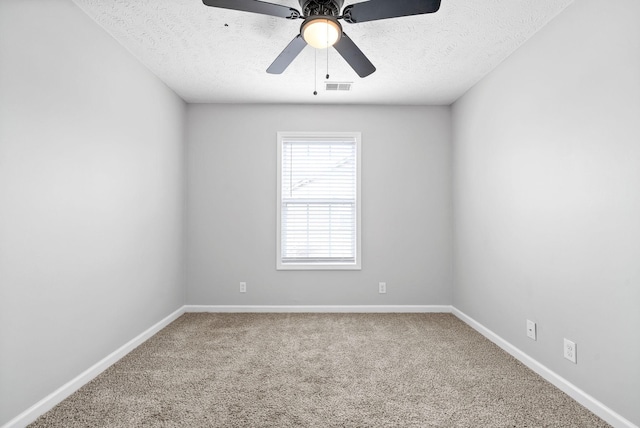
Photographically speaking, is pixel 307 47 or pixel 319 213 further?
pixel 319 213

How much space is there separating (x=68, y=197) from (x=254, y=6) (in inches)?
63.6

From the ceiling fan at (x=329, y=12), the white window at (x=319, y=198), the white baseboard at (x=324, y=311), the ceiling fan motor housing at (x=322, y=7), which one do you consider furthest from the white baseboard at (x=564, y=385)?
the ceiling fan motor housing at (x=322, y=7)

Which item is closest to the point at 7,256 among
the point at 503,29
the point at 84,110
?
the point at 84,110

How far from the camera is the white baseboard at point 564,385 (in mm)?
1887

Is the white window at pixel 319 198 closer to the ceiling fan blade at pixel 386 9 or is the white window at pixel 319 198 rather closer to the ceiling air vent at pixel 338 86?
the ceiling air vent at pixel 338 86

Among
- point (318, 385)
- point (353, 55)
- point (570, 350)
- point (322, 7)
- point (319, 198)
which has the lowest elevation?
point (318, 385)

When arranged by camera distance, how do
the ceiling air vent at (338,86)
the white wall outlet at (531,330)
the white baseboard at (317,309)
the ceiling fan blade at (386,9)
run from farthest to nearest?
the white baseboard at (317,309) < the ceiling air vent at (338,86) < the white wall outlet at (531,330) < the ceiling fan blade at (386,9)

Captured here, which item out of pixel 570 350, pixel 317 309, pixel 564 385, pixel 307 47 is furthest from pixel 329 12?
pixel 317 309

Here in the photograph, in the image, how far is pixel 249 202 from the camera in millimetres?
4180

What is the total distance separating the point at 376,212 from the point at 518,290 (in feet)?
5.85

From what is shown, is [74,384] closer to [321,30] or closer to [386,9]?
[321,30]

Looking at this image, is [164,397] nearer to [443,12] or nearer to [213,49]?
[213,49]

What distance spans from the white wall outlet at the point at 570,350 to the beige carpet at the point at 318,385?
24cm

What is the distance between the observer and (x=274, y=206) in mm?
4184
